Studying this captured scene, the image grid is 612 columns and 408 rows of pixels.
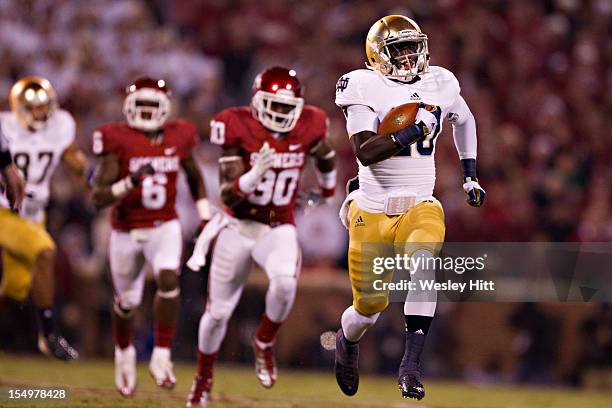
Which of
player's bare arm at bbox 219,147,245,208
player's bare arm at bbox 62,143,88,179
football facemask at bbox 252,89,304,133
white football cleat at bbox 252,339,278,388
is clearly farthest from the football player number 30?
player's bare arm at bbox 62,143,88,179

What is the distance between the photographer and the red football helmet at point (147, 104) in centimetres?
789

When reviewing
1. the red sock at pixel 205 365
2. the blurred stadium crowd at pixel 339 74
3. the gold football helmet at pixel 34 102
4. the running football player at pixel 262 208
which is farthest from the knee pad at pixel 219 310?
the blurred stadium crowd at pixel 339 74

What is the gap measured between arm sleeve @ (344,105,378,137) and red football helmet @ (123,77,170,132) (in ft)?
5.59

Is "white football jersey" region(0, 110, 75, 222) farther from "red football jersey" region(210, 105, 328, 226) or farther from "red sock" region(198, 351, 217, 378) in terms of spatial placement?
"red sock" region(198, 351, 217, 378)

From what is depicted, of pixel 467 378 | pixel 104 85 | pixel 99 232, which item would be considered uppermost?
pixel 104 85

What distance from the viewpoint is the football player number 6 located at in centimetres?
793

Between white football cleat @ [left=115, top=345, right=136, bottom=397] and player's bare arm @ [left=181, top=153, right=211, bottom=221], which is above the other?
player's bare arm @ [left=181, top=153, right=211, bottom=221]

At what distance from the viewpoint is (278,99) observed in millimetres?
7379

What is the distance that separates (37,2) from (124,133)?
4.57 metres

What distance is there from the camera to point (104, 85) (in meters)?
11.4

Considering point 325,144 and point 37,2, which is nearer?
point 325,144

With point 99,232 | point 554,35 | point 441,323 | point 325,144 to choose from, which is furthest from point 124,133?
point 554,35

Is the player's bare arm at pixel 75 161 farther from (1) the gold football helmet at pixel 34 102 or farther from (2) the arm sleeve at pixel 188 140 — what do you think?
(2) the arm sleeve at pixel 188 140

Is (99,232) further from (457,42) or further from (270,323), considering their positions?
(457,42)
